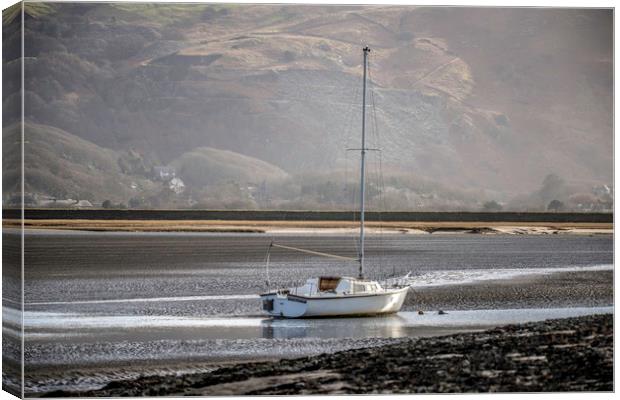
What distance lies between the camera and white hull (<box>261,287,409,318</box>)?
81.0 feet

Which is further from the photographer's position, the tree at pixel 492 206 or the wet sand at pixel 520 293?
the tree at pixel 492 206

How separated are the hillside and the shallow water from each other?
2636mm

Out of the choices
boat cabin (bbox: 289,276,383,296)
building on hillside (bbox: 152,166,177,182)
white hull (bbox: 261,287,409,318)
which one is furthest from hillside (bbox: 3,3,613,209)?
white hull (bbox: 261,287,409,318)

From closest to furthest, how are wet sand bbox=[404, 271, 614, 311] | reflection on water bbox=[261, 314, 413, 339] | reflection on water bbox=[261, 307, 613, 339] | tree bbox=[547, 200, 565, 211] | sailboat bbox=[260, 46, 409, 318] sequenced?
reflection on water bbox=[261, 314, 413, 339]
reflection on water bbox=[261, 307, 613, 339]
sailboat bbox=[260, 46, 409, 318]
wet sand bbox=[404, 271, 614, 311]
tree bbox=[547, 200, 565, 211]

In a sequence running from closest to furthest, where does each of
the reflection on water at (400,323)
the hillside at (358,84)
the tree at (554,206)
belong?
the hillside at (358,84) < the reflection on water at (400,323) < the tree at (554,206)

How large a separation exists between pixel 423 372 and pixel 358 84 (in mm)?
8443

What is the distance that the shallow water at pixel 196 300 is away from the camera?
2067 cm

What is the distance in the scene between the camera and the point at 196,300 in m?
29.5

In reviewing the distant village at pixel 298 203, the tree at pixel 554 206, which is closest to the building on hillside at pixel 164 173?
the distant village at pixel 298 203

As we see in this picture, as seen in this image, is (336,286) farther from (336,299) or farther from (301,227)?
(301,227)

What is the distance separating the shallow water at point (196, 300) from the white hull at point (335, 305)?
0.68 ft

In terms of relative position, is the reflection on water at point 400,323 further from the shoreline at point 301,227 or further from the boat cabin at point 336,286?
the shoreline at point 301,227

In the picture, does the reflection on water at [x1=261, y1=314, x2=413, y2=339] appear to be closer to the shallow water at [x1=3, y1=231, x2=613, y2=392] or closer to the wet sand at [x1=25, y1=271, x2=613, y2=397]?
the shallow water at [x1=3, y1=231, x2=613, y2=392]

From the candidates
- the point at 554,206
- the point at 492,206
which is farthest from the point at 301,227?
the point at 554,206
